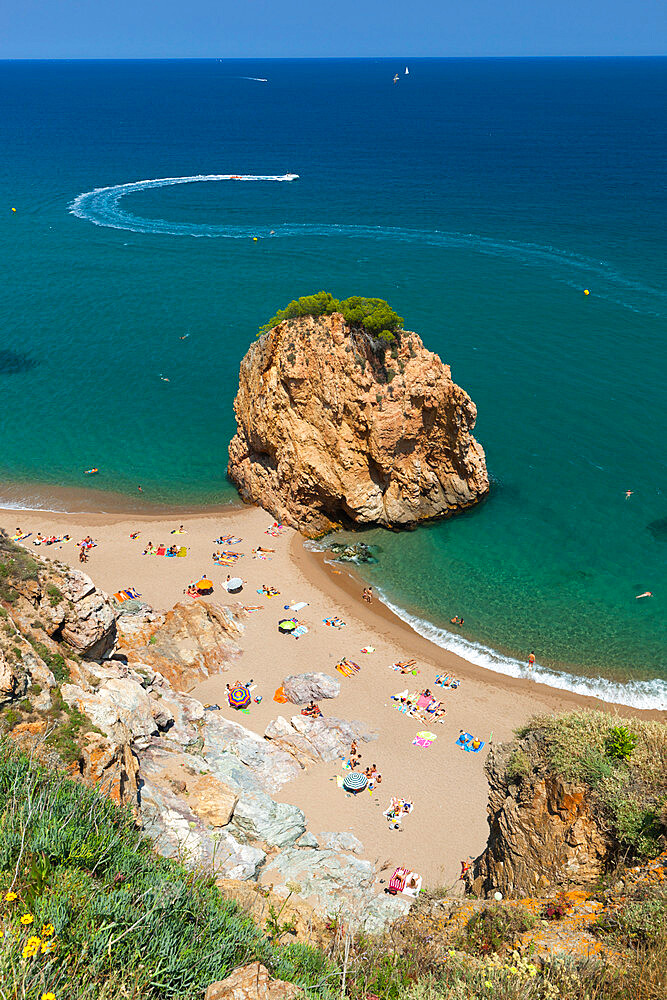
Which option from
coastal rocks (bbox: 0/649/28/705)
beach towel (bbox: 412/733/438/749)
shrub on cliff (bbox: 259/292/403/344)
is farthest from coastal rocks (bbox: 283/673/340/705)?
shrub on cliff (bbox: 259/292/403/344)

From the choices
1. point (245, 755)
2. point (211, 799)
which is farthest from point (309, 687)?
point (211, 799)

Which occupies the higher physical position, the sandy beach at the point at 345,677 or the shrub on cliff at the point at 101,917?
the shrub on cliff at the point at 101,917

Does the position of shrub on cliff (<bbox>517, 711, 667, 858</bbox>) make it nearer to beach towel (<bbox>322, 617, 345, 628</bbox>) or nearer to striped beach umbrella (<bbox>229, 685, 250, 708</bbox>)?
striped beach umbrella (<bbox>229, 685, 250, 708</bbox>)

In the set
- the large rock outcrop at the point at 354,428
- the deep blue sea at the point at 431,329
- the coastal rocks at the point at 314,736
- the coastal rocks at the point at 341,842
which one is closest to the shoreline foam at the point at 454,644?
the deep blue sea at the point at 431,329

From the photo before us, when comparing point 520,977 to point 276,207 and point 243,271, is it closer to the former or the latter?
point 243,271

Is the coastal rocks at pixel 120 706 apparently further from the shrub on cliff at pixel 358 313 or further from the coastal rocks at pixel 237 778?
the shrub on cliff at pixel 358 313

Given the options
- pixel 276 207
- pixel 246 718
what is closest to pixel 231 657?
pixel 246 718
